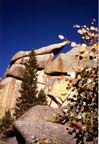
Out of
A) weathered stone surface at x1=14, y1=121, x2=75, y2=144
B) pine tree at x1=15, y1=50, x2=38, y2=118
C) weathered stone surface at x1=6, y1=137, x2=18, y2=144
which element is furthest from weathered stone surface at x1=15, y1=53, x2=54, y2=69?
weathered stone surface at x1=14, y1=121, x2=75, y2=144

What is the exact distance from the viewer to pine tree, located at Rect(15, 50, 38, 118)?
116 feet

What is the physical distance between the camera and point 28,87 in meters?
36.8

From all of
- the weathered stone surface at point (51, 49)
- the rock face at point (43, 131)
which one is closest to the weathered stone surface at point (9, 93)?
the weathered stone surface at point (51, 49)

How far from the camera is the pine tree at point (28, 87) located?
35481 millimetres

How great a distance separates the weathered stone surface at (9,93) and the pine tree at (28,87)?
104cm

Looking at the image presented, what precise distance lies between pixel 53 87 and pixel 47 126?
23624mm

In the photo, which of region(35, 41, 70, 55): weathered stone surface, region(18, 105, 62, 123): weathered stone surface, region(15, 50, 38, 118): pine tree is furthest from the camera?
region(35, 41, 70, 55): weathered stone surface

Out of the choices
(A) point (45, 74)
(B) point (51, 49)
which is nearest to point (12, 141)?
(A) point (45, 74)

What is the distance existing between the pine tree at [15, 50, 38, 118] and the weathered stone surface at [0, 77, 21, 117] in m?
1.04

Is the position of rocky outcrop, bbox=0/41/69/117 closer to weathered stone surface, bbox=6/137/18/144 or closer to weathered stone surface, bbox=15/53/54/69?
weathered stone surface, bbox=15/53/54/69

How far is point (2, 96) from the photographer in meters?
39.4

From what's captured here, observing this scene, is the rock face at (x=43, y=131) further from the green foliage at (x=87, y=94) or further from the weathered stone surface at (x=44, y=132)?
the green foliage at (x=87, y=94)

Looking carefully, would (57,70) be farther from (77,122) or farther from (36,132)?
(77,122)

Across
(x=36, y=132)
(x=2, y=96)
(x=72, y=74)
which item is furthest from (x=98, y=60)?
(x=2, y=96)
